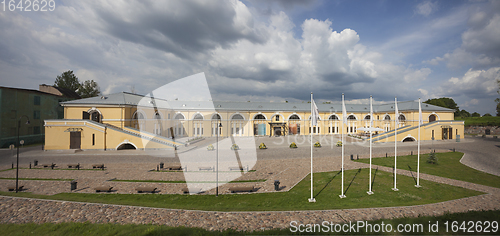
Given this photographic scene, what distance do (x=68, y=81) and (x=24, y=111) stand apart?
31.5 metres

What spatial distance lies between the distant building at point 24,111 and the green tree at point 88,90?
19.1 metres

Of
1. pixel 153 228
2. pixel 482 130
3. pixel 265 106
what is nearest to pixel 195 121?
pixel 265 106

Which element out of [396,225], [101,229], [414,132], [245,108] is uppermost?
[245,108]

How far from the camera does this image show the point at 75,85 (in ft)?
194

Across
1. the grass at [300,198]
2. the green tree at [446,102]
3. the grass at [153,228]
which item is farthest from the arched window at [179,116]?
the green tree at [446,102]

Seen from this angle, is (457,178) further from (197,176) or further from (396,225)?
(197,176)

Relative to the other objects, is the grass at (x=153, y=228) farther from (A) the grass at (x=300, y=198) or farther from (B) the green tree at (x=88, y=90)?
(B) the green tree at (x=88, y=90)

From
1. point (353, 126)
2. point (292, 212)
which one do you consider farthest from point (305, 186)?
point (353, 126)

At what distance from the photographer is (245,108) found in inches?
1844

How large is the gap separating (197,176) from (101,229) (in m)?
8.24

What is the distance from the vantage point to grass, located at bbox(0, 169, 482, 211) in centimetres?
1066

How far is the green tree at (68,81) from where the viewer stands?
2269 inches

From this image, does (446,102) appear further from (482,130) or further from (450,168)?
(450,168)

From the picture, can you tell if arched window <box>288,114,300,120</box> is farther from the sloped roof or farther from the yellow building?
the sloped roof
